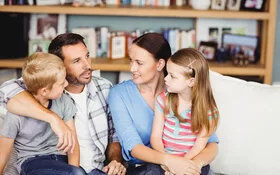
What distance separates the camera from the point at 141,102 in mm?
2266

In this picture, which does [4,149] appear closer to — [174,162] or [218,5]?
[174,162]

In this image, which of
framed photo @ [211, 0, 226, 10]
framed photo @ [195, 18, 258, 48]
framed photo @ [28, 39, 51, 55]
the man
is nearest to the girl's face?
the man

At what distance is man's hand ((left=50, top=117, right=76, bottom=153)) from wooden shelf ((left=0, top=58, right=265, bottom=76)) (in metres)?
1.54

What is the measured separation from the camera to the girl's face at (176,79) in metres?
2.09

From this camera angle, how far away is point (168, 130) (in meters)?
2.17

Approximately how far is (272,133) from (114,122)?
2.22 feet

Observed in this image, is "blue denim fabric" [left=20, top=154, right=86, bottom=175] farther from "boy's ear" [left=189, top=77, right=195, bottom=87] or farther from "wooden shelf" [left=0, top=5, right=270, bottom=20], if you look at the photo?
"wooden shelf" [left=0, top=5, right=270, bottom=20]

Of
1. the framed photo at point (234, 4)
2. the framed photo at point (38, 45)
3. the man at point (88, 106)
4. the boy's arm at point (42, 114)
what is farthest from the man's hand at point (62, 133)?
the framed photo at point (234, 4)

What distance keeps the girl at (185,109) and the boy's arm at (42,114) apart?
40cm

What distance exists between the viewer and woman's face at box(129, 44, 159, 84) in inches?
87.3

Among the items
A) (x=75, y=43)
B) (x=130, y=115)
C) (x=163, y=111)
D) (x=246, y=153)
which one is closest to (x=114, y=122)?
(x=130, y=115)

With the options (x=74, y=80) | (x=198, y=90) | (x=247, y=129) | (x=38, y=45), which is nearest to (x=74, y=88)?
(x=74, y=80)

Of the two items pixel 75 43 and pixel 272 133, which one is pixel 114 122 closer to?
pixel 75 43

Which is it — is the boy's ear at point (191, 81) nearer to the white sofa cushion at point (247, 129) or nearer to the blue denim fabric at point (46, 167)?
the white sofa cushion at point (247, 129)
